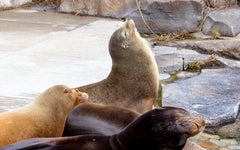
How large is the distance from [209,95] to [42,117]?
3002 mm

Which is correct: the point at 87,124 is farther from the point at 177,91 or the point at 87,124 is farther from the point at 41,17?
the point at 41,17

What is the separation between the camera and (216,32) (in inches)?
295

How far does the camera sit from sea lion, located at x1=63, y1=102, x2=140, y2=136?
2.13 m

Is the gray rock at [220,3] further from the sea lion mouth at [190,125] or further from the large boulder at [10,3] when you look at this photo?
the sea lion mouth at [190,125]

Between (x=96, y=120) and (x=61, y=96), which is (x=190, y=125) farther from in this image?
(x=61, y=96)

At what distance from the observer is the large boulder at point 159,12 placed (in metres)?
7.95

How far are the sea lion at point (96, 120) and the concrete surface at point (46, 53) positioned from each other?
102 centimetres

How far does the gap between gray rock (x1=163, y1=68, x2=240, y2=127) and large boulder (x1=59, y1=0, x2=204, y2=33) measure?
2694mm

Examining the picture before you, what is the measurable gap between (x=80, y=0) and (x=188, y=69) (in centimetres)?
381

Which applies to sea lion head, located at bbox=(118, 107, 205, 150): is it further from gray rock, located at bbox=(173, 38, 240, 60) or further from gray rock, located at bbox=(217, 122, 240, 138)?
gray rock, located at bbox=(173, 38, 240, 60)

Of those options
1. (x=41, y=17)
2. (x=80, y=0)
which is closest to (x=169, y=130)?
(x=41, y=17)

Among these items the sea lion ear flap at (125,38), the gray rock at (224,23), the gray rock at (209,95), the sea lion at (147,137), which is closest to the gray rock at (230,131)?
the gray rock at (209,95)

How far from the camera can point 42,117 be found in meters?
2.01

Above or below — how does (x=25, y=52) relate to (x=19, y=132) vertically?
below
